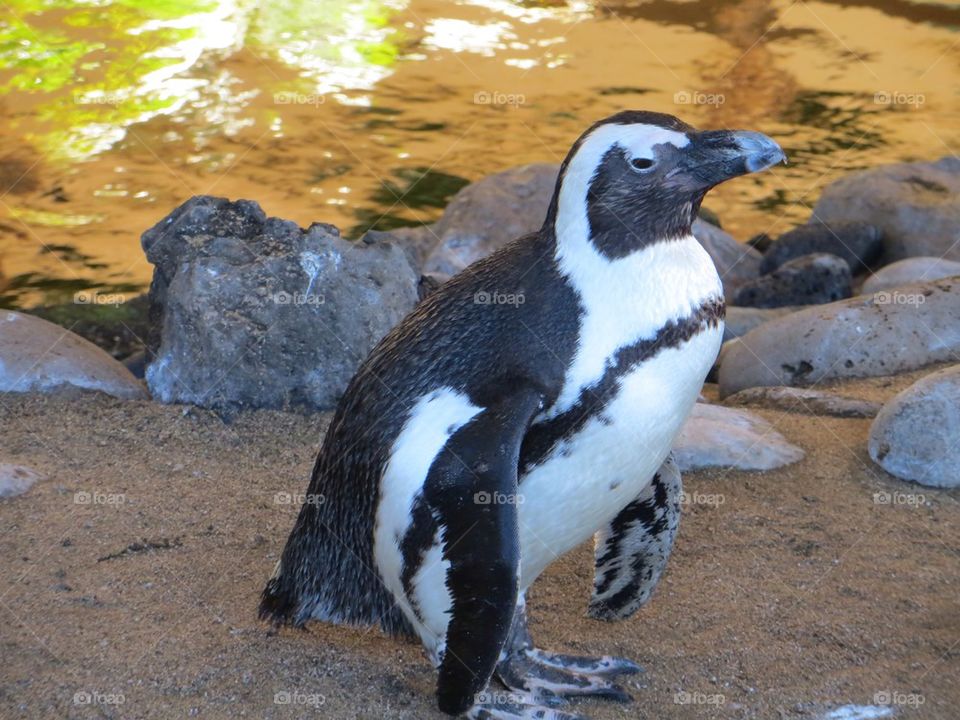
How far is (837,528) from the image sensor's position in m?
4.27

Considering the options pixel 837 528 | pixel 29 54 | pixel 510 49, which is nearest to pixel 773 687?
pixel 837 528

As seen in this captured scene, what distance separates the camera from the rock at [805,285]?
285 inches

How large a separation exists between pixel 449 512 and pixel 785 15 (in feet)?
36.6

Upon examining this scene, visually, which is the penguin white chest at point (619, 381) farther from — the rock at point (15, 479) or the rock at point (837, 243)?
the rock at point (837, 243)

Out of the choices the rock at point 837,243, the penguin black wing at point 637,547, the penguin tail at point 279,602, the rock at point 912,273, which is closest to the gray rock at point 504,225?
the rock at point 837,243

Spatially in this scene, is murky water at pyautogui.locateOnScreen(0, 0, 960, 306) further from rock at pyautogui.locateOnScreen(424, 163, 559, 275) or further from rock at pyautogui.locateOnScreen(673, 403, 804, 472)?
rock at pyautogui.locateOnScreen(673, 403, 804, 472)

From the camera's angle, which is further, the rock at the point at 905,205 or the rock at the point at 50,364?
the rock at the point at 905,205

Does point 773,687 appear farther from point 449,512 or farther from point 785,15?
point 785,15

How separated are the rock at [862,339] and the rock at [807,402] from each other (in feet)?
0.86

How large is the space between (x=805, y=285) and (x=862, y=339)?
1676 millimetres

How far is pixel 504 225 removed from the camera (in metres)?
7.60

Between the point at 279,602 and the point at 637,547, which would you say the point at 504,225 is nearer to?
the point at 637,547

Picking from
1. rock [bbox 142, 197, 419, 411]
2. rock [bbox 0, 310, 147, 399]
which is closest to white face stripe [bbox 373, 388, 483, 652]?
rock [bbox 142, 197, 419, 411]

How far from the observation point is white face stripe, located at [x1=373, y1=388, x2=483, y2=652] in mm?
2938
